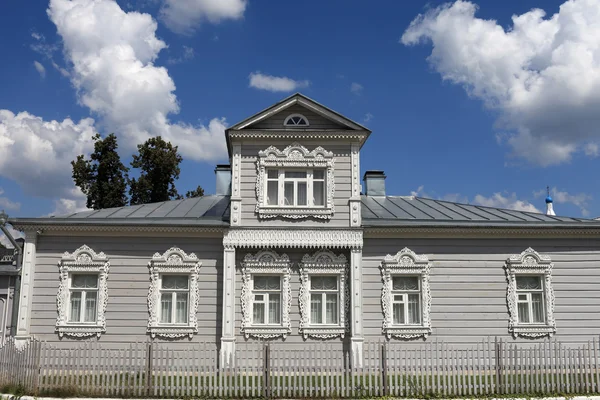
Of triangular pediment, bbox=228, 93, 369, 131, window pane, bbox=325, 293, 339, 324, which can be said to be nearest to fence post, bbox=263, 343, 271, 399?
window pane, bbox=325, 293, 339, 324

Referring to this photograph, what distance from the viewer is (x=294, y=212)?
671 inches

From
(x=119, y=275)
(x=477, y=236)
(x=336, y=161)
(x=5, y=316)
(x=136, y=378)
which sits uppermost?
(x=336, y=161)

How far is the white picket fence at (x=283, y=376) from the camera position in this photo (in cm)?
1262

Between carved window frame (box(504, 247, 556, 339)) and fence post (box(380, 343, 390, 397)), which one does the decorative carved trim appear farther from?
carved window frame (box(504, 247, 556, 339))

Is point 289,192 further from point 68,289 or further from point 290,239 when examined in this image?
point 68,289

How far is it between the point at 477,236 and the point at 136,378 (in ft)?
34.6

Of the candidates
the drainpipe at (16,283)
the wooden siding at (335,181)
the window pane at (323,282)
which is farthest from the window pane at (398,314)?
the drainpipe at (16,283)

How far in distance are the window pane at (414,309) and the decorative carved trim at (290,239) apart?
92.4 inches

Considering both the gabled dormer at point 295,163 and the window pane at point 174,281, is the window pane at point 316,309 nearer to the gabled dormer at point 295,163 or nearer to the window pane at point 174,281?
the gabled dormer at point 295,163

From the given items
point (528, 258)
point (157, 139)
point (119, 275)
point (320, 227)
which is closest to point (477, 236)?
point (528, 258)

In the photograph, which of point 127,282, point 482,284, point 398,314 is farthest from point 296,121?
point 482,284

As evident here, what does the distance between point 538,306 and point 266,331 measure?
8219 mm

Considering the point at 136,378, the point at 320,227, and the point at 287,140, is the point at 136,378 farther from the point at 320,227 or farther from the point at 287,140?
the point at 287,140

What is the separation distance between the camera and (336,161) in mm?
17500
